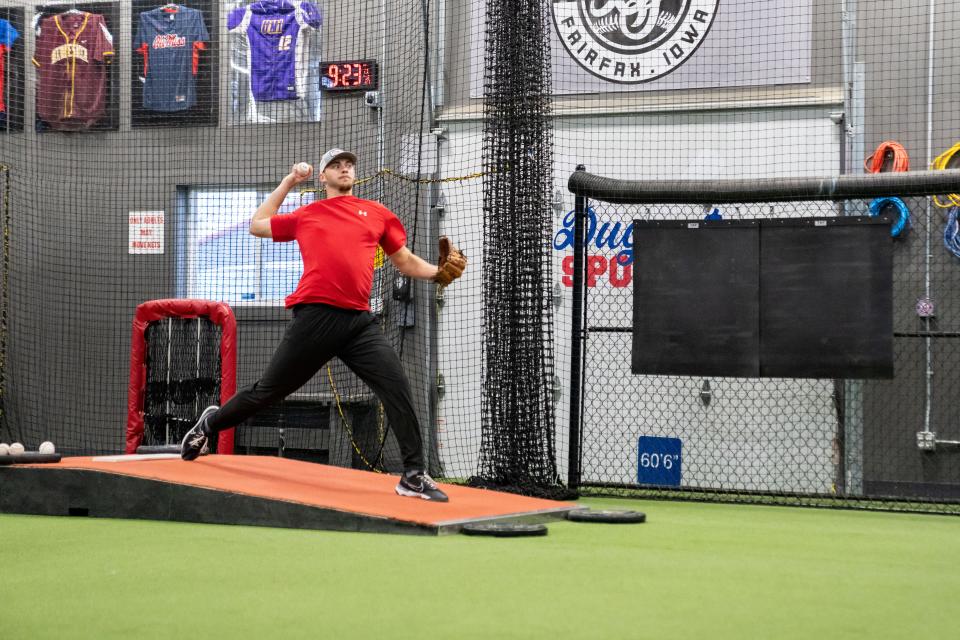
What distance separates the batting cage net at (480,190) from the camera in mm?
8242

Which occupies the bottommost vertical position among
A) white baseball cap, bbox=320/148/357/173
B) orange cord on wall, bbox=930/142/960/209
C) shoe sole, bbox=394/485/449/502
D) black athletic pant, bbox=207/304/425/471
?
shoe sole, bbox=394/485/449/502

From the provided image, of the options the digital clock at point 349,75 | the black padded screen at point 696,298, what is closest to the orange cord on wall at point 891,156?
the black padded screen at point 696,298

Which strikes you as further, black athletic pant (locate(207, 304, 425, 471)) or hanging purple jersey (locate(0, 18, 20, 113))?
hanging purple jersey (locate(0, 18, 20, 113))

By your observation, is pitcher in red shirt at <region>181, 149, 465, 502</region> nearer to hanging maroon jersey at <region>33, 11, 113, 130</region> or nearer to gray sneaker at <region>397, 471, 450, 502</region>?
gray sneaker at <region>397, 471, 450, 502</region>

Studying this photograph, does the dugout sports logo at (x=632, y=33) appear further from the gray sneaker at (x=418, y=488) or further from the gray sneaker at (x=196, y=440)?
the gray sneaker at (x=418, y=488)

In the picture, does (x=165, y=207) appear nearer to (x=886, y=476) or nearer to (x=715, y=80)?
(x=715, y=80)

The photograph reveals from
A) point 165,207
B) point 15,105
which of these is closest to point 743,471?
point 165,207

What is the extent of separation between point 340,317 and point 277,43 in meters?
6.83

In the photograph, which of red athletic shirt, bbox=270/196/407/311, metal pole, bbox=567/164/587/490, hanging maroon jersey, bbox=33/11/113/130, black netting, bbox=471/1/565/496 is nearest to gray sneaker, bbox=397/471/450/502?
red athletic shirt, bbox=270/196/407/311

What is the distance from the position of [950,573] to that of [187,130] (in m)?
10.1

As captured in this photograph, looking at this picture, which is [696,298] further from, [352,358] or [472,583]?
[472,583]

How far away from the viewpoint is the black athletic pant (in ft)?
20.5

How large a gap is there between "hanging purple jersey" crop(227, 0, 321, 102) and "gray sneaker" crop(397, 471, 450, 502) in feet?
23.0

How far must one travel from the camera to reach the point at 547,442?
315 inches
